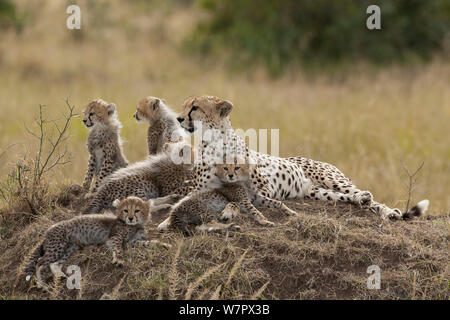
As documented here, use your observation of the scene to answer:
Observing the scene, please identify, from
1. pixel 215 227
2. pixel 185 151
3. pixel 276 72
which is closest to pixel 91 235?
pixel 215 227

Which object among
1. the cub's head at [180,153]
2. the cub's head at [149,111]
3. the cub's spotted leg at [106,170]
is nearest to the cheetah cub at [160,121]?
the cub's head at [149,111]

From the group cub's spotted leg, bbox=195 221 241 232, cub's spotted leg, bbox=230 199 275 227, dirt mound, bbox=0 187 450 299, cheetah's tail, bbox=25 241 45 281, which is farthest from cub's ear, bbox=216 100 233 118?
cheetah's tail, bbox=25 241 45 281

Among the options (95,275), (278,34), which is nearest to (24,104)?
(278,34)

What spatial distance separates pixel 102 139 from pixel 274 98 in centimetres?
638

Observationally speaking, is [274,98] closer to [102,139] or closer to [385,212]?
[102,139]

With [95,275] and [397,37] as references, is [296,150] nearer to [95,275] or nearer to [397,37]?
[95,275]

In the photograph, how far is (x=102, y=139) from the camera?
19.8 ft

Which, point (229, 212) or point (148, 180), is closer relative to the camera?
point (229, 212)

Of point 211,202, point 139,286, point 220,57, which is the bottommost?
point 139,286

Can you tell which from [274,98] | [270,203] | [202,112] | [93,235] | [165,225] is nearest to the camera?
[93,235]

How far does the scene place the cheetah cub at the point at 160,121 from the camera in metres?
6.36

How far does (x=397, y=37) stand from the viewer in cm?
1495

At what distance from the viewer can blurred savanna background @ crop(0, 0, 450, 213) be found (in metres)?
10.0

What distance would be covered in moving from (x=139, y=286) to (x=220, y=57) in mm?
10914
